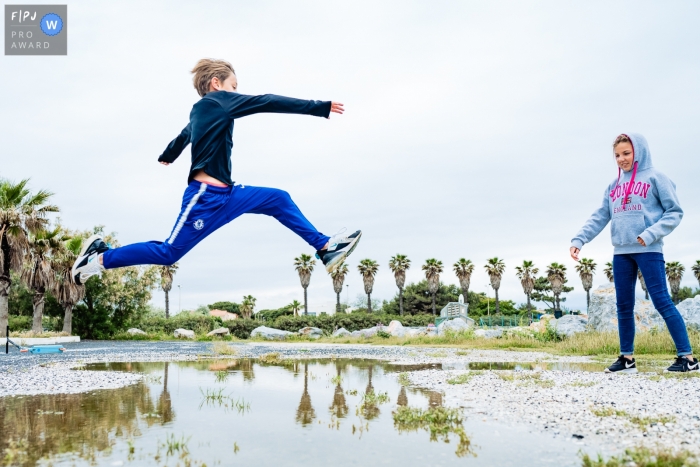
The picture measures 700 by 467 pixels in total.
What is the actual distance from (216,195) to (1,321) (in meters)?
25.9

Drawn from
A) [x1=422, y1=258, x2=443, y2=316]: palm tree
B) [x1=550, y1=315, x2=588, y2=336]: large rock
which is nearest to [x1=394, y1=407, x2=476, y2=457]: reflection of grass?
[x1=550, y1=315, x2=588, y2=336]: large rock

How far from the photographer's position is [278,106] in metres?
4.58

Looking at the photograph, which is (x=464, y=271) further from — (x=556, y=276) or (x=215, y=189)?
(x=215, y=189)

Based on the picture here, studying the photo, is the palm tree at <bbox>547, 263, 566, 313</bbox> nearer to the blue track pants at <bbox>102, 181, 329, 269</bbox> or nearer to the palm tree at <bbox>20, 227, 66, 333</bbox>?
the palm tree at <bbox>20, 227, 66, 333</bbox>

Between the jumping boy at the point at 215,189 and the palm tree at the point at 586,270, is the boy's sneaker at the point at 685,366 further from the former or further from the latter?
the palm tree at the point at 586,270

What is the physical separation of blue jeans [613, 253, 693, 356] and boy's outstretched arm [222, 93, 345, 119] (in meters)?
3.90

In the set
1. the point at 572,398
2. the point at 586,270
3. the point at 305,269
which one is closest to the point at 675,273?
the point at 586,270

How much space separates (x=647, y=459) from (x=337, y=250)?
3045 mm

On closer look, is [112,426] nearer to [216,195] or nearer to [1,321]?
[216,195]

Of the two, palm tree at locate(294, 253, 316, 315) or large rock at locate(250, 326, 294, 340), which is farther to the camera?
palm tree at locate(294, 253, 316, 315)

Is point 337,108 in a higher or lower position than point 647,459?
higher

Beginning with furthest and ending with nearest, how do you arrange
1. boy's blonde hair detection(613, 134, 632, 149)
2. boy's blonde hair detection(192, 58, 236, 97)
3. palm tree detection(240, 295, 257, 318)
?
1. palm tree detection(240, 295, 257, 318)
2. boy's blonde hair detection(613, 134, 632, 149)
3. boy's blonde hair detection(192, 58, 236, 97)

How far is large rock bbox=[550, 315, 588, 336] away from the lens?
1580cm

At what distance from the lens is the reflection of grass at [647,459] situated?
96.3 inches
